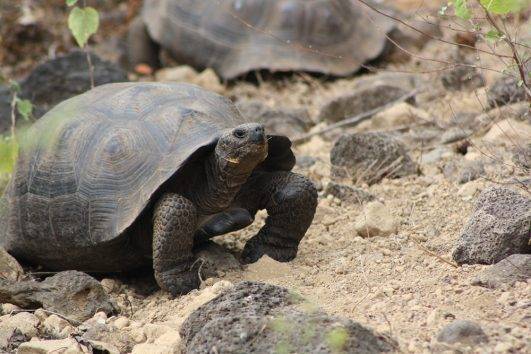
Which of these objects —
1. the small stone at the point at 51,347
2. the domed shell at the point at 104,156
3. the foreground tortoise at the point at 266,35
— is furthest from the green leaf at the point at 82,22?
the foreground tortoise at the point at 266,35

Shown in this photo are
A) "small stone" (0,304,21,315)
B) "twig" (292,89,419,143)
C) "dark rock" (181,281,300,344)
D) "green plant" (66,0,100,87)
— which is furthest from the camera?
"twig" (292,89,419,143)

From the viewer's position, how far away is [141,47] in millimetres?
9766

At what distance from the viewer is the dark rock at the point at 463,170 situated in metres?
4.80

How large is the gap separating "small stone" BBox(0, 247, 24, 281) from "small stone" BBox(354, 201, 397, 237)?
5.37ft

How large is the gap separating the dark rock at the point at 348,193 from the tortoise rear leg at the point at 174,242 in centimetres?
117

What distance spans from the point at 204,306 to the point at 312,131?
347 cm

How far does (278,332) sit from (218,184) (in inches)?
57.9

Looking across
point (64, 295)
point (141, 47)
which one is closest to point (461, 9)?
point (64, 295)

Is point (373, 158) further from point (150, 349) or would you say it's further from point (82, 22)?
point (150, 349)

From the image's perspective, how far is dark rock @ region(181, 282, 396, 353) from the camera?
2664 millimetres

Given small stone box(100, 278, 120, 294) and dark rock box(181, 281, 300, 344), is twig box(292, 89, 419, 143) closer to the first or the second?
small stone box(100, 278, 120, 294)

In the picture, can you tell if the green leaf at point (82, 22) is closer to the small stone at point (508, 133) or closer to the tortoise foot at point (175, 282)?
the tortoise foot at point (175, 282)

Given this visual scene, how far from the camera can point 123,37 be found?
10211 millimetres

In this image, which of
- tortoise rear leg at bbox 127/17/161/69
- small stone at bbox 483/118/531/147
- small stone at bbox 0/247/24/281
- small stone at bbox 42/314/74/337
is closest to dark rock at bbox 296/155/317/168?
small stone at bbox 483/118/531/147
